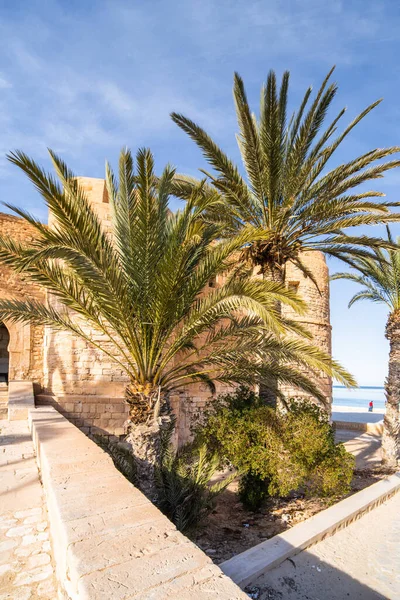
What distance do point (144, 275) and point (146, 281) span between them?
8 cm

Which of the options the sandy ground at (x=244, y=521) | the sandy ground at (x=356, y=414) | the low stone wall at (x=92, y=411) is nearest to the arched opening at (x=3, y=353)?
the low stone wall at (x=92, y=411)

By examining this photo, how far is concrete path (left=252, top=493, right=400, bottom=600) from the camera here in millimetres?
3543

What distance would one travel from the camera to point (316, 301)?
47.1ft

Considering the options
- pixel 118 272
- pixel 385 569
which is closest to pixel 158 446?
pixel 118 272

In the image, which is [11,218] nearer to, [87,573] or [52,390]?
[52,390]

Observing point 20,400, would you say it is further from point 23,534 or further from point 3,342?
point 3,342

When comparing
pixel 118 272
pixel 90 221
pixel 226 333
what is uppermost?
pixel 90 221

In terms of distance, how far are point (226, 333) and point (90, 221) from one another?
2.38m

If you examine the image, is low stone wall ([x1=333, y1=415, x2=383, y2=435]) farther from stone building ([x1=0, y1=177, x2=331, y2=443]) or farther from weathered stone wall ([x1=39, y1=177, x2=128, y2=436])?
weathered stone wall ([x1=39, y1=177, x2=128, y2=436])

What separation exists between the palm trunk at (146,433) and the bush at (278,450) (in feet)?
4.52

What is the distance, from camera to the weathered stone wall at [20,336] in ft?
31.9

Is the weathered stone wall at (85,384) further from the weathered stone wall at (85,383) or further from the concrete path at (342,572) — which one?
the concrete path at (342,572)

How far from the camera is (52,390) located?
8570 mm

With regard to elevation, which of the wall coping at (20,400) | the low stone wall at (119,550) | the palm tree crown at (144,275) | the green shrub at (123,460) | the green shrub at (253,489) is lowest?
the green shrub at (253,489)
